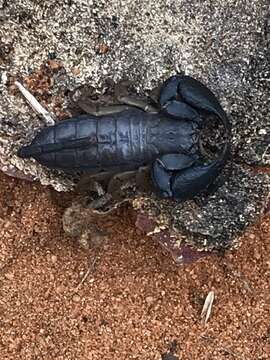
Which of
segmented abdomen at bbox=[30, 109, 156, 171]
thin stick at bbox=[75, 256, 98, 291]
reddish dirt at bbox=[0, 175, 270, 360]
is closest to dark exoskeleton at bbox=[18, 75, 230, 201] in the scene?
segmented abdomen at bbox=[30, 109, 156, 171]

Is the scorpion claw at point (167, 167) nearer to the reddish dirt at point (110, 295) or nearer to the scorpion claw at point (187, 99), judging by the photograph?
the scorpion claw at point (187, 99)

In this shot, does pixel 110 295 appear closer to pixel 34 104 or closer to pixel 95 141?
pixel 95 141

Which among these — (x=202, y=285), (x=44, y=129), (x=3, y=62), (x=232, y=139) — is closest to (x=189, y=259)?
(x=202, y=285)

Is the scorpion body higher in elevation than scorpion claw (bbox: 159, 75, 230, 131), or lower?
lower

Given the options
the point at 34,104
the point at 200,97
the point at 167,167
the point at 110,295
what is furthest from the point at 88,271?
the point at 200,97

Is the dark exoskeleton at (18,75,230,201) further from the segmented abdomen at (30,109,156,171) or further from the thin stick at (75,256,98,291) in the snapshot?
the thin stick at (75,256,98,291)

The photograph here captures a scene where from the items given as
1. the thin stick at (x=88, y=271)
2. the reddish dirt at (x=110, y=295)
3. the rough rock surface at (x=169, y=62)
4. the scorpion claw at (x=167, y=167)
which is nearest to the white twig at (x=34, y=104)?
the rough rock surface at (x=169, y=62)

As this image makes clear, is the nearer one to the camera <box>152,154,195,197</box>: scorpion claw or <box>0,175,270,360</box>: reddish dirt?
<box>152,154,195,197</box>: scorpion claw
